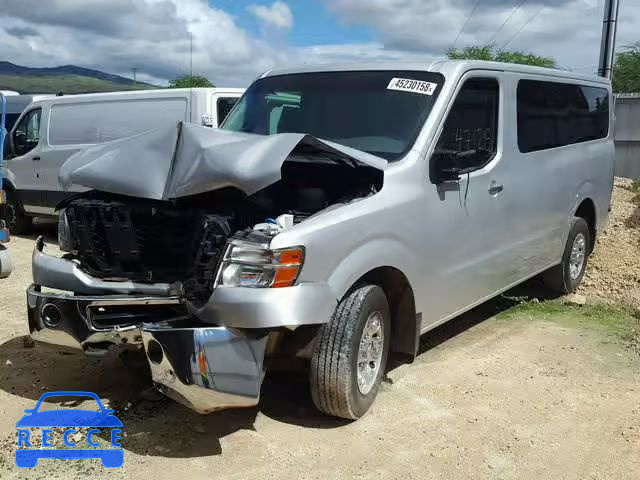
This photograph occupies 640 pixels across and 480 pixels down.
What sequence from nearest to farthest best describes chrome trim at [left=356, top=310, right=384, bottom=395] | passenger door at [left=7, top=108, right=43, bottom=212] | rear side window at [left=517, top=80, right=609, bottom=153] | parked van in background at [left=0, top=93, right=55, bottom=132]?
chrome trim at [left=356, top=310, right=384, bottom=395]
rear side window at [left=517, top=80, right=609, bottom=153]
passenger door at [left=7, top=108, right=43, bottom=212]
parked van in background at [left=0, top=93, right=55, bottom=132]

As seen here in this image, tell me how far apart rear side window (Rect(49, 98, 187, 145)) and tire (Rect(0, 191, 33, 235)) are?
134 centimetres

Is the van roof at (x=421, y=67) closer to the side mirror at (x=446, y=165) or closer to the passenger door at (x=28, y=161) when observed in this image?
the side mirror at (x=446, y=165)

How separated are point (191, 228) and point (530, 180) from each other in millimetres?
3110

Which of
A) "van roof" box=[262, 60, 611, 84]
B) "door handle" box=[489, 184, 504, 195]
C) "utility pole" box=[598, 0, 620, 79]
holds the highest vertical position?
"utility pole" box=[598, 0, 620, 79]

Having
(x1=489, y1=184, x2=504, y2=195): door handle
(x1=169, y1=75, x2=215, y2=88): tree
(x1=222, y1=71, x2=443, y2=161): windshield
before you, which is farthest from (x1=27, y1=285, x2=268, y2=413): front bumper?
(x1=169, y1=75, x2=215, y2=88): tree

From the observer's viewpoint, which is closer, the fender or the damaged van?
the damaged van

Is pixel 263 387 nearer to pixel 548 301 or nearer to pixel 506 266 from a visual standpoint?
pixel 506 266

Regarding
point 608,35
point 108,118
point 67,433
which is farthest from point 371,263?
point 608,35

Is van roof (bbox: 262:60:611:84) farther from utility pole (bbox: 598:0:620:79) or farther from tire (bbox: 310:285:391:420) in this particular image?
utility pole (bbox: 598:0:620:79)

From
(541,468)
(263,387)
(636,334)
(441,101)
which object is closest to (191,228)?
(263,387)

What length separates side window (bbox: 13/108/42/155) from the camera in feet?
36.3

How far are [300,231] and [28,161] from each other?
8.99 m

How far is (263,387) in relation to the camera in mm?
4555

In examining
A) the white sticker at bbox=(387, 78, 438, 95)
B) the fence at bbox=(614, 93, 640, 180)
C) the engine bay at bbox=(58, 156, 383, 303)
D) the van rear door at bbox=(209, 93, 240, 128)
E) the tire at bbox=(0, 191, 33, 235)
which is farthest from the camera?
the fence at bbox=(614, 93, 640, 180)
